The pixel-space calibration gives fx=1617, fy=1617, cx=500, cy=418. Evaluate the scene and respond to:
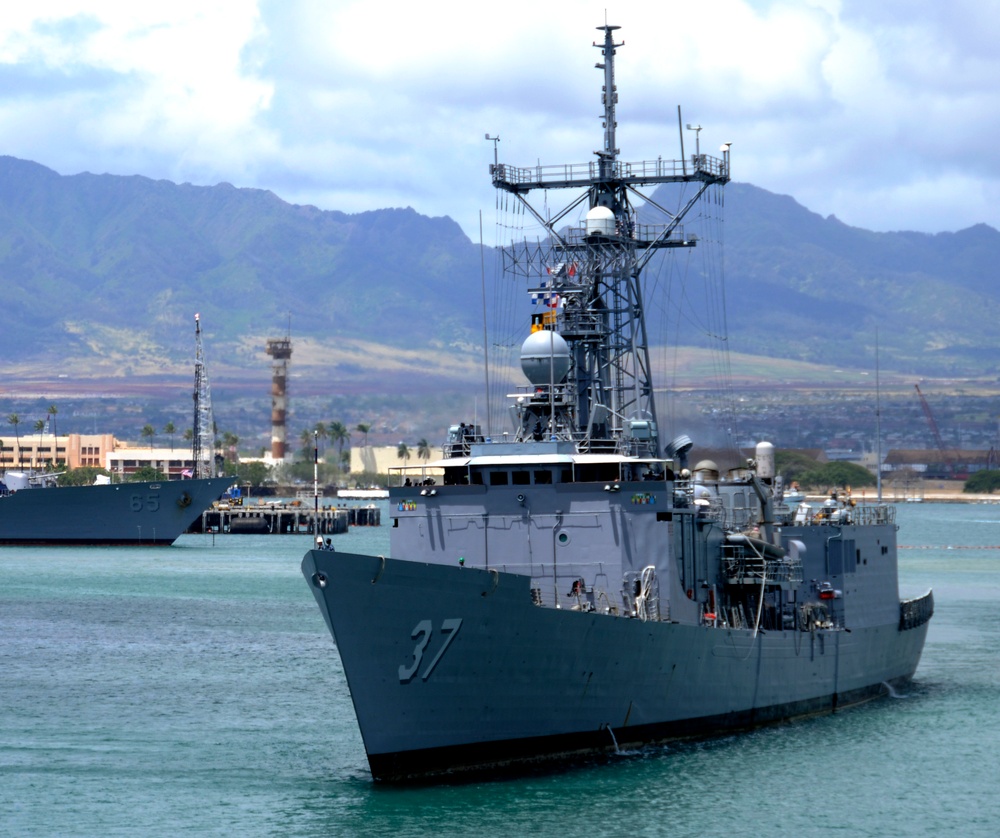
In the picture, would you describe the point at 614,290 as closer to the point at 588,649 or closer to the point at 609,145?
the point at 609,145

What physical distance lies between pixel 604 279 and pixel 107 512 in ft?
242

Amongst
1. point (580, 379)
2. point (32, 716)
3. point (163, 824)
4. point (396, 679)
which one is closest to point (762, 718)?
point (580, 379)

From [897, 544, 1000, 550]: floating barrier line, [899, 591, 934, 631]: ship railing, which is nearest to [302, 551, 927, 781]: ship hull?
[899, 591, 934, 631]: ship railing

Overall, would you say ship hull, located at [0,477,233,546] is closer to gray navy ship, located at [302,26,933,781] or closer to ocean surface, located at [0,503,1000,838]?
ocean surface, located at [0,503,1000,838]

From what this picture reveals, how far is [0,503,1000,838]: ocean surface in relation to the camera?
2206 centimetres

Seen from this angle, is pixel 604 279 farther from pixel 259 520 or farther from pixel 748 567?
pixel 259 520

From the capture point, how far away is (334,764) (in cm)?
2541

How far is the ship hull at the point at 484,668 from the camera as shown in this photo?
21484mm

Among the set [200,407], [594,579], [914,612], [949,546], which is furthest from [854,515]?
[200,407]

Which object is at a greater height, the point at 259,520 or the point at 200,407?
the point at 200,407

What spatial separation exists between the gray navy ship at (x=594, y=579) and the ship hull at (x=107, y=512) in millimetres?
69831

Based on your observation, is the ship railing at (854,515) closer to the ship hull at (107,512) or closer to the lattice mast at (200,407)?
the ship hull at (107,512)

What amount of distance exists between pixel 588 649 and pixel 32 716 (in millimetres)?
12923

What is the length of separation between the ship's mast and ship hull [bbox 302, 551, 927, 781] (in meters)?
3.85
